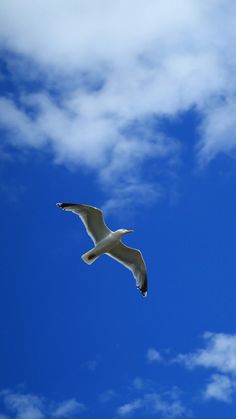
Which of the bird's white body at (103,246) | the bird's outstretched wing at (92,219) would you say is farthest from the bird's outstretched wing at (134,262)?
the bird's outstretched wing at (92,219)

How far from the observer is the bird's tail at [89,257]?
23.4 m

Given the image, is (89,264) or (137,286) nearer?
(89,264)

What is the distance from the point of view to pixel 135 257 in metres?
24.7

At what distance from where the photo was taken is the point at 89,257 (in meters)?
23.5

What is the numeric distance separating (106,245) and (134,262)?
145 cm

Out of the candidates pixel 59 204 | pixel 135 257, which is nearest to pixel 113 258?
pixel 135 257

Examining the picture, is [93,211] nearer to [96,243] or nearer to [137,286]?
[96,243]

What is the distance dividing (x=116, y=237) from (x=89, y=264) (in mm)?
1346

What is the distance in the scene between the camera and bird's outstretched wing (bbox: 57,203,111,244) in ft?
77.2

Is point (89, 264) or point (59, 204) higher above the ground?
point (59, 204)

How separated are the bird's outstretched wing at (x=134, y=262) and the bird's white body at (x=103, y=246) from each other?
1.76ft

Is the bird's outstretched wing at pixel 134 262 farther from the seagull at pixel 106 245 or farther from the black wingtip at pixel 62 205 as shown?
the black wingtip at pixel 62 205

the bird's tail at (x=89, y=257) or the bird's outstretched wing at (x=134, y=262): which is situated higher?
the bird's outstretched wing at (x=134, y=262)

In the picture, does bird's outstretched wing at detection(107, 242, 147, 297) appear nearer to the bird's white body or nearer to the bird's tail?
the bird's white body
